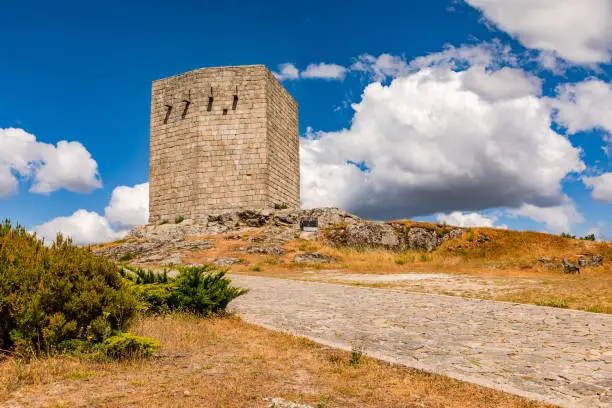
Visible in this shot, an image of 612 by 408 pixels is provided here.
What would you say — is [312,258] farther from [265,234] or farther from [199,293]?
[199,293]

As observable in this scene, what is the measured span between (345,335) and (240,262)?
13467 mm

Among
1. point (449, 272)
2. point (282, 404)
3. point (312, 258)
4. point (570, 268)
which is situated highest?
point (312, 258)

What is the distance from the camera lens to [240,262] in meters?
19.7

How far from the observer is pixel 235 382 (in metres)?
4.60

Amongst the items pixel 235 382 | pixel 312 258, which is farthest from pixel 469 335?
pixel 312 258

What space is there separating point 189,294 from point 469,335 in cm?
467

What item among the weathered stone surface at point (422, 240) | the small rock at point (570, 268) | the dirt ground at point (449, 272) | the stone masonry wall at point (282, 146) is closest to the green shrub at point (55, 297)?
the dirt ground at point (449, 272)

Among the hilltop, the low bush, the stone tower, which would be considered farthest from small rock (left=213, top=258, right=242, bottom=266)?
the low bush

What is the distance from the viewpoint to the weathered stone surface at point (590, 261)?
1755 cm

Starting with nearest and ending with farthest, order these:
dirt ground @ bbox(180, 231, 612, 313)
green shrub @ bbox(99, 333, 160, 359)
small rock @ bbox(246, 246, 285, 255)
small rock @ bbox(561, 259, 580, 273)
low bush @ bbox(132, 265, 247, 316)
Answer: green shrub @ bbox(99, 333, 160, 359) < low bush @ bbox(132, 265, 247, 316) < dirt ground @ bbox(180, 231, 612, 313) < small rock @ bbox(561, 259, 580, 273) < small rock @ bbox(246, 246, 285, 255)

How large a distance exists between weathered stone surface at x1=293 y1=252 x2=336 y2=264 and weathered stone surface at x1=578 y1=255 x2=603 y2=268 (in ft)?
31.8

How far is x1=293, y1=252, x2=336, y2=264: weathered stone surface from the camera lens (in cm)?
1998

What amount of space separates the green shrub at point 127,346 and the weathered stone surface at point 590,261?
1725 centimetres

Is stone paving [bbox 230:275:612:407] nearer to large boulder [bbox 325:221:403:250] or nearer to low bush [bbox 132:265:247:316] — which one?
low bush [bbox 132:265:247:316]
